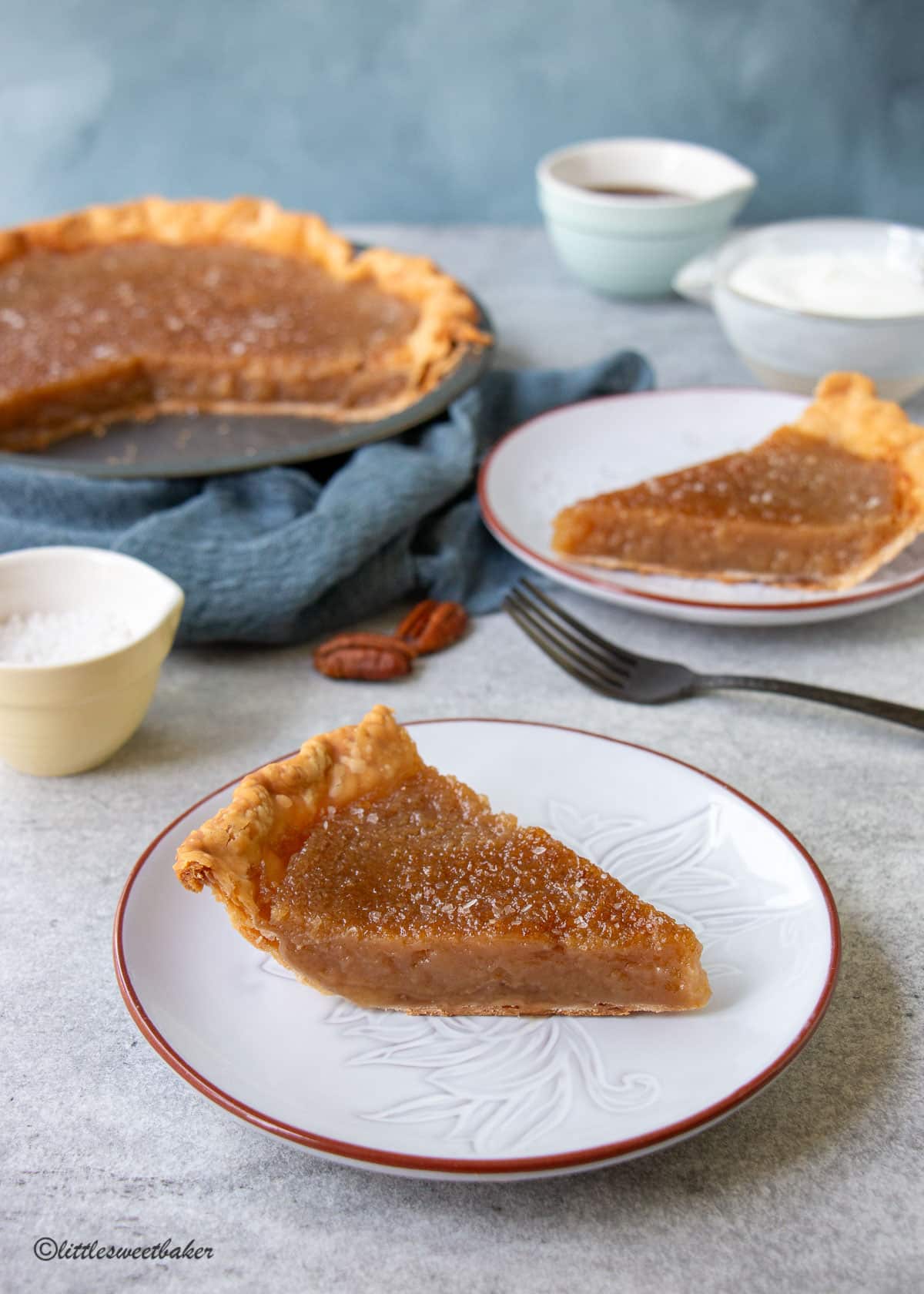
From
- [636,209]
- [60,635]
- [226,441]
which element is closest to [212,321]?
[226,441]

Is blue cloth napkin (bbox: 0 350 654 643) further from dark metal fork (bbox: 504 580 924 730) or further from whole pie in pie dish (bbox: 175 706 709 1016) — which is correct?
whole pie in pie dish (bbox: 175 706 709 1016)

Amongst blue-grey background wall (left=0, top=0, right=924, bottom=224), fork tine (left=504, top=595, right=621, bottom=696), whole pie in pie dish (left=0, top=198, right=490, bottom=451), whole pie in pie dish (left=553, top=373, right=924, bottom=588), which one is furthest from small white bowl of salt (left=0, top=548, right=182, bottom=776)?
blue-grey background wall (left=0, top=0, right=924, bottom=224)

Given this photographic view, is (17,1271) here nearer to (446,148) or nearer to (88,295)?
(88,295)

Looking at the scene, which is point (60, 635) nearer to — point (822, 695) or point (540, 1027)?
point (540, 1027)

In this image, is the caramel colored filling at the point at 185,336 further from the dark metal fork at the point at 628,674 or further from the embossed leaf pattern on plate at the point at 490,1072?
the embossed leaf pattern on plate at the point at 490,1072

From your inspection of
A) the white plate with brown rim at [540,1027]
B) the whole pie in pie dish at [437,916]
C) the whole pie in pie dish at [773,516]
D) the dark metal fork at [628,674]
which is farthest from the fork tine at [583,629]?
the whole pie in pie dish at [437,916]
